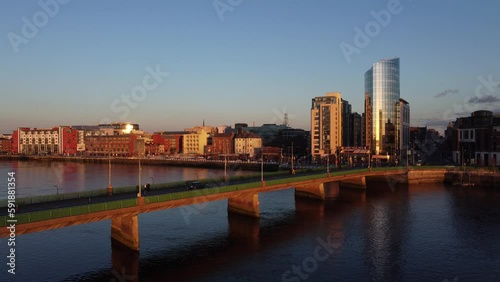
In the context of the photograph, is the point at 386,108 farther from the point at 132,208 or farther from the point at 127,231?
the point at 132,208

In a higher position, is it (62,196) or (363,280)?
(62,196)

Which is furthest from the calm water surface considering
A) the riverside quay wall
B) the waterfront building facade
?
the waterfront building facade

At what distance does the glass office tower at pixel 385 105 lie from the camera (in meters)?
183

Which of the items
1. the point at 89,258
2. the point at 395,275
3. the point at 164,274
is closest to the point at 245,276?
the point at 164,274

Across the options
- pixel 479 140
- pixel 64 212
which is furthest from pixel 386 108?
pixel 64 212

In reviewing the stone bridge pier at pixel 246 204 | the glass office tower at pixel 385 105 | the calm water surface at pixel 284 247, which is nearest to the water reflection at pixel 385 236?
the calm water surface at pixel 284 247

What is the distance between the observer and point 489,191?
93750 mm

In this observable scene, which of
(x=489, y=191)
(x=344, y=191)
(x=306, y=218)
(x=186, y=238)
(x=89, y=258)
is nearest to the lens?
(x=89, y=258)

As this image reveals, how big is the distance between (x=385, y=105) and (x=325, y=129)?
28.7 m

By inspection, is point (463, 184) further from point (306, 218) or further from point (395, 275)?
point (395, 275)

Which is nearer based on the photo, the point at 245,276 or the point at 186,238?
the point at 245,276

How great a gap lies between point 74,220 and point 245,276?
16884 millimetres

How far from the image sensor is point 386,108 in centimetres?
18425

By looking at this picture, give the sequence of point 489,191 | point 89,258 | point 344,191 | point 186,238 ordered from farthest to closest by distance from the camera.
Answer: point 344,191 < point 489,191 < point 186,238 < point 89,258
